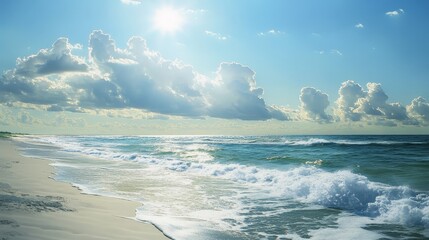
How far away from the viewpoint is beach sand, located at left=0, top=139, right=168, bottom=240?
6457mm

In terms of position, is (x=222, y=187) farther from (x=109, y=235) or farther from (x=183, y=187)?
(x=109, y=235)

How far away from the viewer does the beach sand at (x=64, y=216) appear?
6.46 meters

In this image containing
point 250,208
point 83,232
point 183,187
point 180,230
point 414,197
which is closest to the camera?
point 83,232

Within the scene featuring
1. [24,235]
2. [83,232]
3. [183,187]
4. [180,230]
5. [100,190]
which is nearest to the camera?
[24,235]

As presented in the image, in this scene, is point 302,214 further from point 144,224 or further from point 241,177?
point 241,177

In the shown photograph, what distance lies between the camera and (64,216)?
7.97 metres

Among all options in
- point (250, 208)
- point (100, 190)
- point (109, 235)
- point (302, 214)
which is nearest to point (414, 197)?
point (302, 214)

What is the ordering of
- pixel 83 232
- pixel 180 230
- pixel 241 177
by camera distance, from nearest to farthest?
pixel 83 232, pixel 180 230, pixel 241 177

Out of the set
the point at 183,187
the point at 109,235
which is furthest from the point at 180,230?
the point at 183,187

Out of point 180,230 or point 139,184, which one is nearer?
point 180,230

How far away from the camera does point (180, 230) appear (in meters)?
7.93

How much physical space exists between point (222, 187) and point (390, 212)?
7.43 meters

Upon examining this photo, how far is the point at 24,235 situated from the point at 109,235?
5.14 ft

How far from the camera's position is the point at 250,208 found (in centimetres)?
1113
